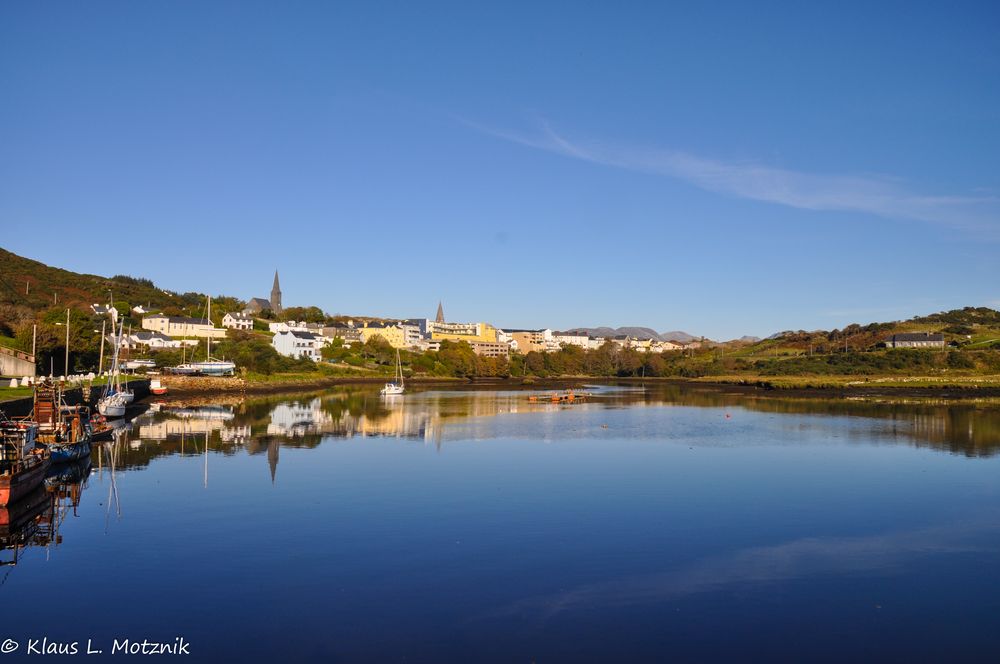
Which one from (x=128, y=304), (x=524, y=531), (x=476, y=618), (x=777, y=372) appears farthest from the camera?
(x=128, y=304)

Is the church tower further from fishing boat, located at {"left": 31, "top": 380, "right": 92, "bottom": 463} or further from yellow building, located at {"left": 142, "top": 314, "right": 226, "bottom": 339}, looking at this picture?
fishing boat, located at {"left": 31, "top": 380, "right": 92, "bottom": 463}

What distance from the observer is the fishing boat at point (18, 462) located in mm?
17750

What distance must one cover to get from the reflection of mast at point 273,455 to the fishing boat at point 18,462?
6508 millimetres

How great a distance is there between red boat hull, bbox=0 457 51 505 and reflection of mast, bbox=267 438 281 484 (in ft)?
21.0

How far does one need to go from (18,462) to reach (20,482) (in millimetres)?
735

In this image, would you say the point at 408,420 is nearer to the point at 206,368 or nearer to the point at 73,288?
the point at 206,368

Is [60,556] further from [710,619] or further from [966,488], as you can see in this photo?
[966,488]

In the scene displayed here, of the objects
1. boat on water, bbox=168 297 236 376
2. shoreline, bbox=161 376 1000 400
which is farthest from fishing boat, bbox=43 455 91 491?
boat on water, bbox=168 297 236 376

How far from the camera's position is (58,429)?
1030 inches

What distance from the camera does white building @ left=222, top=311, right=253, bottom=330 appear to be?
114m

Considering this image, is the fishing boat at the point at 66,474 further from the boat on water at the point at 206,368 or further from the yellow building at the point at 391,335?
the yellow building at the point at 391,335

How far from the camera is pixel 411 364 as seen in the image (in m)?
116

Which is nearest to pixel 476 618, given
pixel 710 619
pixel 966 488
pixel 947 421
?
pixel 710 619

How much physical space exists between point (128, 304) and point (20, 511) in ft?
350
